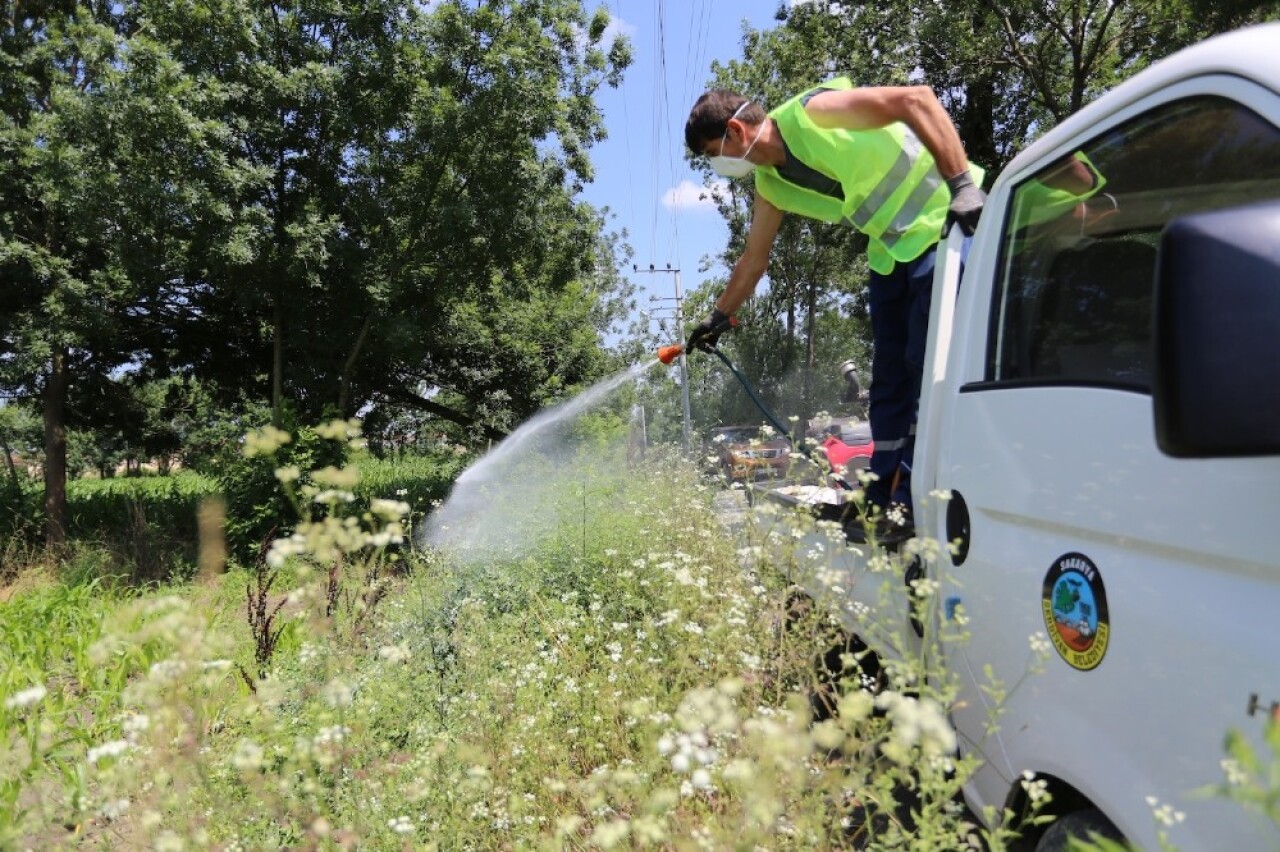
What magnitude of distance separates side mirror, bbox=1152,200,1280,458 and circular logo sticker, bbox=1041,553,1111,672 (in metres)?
0.56

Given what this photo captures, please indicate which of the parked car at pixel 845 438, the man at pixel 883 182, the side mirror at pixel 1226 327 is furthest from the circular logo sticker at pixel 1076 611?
the parked car at pixel 845 438

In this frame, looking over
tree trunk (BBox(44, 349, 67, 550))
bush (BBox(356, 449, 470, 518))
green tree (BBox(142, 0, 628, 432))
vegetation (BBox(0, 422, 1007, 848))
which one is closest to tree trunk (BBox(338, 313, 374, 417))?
green tree (BBox(142, 0, 628, 432))

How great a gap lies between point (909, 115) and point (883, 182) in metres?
0.28

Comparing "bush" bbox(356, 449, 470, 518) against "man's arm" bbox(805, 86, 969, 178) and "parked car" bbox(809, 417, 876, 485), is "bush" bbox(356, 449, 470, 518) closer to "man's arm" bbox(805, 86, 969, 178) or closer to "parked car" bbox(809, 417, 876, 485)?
"parked car" bbox(809, 417, 876, 485)

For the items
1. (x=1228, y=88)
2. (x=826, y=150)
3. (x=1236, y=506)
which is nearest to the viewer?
(x=1236, y=506)

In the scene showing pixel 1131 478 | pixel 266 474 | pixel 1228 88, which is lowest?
pixel 266 474

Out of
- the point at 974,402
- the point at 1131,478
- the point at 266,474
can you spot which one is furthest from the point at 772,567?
the point at 266,474

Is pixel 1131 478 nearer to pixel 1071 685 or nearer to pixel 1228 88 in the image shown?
pixel 1071 685

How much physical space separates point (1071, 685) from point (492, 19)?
9.99 m

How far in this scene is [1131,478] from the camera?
1.36 metres

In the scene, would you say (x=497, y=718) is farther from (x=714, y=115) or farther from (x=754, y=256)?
(x=714, y=115)

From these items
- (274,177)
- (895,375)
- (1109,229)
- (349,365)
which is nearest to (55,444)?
(349,365)

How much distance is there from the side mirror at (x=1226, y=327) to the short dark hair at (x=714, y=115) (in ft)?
7.70

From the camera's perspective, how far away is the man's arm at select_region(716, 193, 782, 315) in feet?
11.3
